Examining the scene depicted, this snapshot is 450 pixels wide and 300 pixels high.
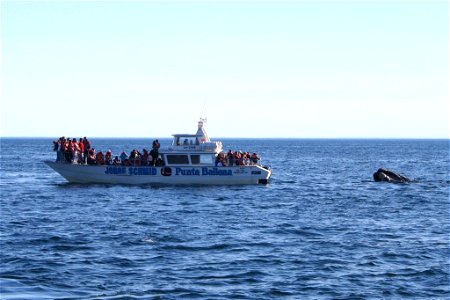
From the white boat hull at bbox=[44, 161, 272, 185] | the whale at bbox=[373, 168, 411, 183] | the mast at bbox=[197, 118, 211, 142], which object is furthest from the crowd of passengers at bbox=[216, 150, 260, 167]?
the whale at bbox=[373, 168, 411, 183]

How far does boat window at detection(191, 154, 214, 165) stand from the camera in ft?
162

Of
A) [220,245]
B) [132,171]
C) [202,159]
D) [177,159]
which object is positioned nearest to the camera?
[220,245]

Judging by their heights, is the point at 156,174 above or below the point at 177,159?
below

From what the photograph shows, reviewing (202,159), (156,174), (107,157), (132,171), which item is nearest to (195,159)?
(202,159)

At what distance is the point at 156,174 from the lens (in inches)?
1957

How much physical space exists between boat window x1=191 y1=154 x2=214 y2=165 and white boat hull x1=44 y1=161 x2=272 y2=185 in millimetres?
333

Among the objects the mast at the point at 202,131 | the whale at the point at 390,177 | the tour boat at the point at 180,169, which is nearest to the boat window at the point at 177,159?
the tour boat at the point at 180,169

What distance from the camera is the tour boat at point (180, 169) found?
49.1 metres

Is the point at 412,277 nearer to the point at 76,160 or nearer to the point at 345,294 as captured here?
the point at 345,294

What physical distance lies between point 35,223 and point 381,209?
17824 mm

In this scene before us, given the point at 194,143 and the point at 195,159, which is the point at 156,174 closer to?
the point at 195,159

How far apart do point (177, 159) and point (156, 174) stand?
1.75 metres

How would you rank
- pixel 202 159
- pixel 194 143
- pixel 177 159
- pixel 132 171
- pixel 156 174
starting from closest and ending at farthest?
1. pixel 194 143
2. pixel 177 159
3. pixel 202 159
4. pixel 156 174
5. pixel 132 171

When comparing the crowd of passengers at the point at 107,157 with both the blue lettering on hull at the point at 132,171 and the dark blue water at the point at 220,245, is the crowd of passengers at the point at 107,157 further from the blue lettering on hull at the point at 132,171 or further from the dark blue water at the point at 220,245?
the dark blue water at the point at 220,245
